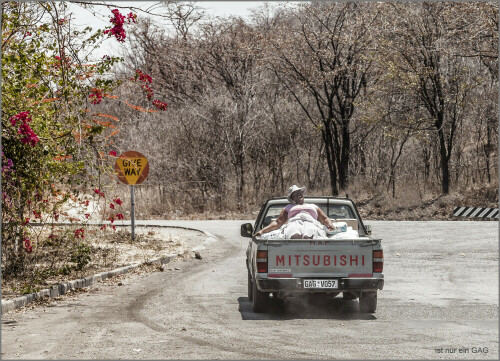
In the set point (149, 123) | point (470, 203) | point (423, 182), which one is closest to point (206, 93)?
point (149, 123)

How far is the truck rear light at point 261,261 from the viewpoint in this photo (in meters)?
10.1

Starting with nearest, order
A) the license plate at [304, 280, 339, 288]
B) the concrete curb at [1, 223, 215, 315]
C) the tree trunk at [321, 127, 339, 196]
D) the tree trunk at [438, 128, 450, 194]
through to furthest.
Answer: the license plate at [304, 280, 339, 288] → the concrete curb at [1, 223, 215, 315] → the tree trunk at [438, 128, 450, 194] → the tree trunk at [321, 127, 339, 196]

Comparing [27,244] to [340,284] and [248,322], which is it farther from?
[340,284]

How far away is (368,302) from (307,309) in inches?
37.7

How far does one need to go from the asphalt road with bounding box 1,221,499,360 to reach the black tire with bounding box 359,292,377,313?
0.11 m

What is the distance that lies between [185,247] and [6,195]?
844cm

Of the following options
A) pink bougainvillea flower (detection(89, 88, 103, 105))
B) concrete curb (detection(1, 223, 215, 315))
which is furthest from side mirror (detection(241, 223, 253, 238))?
pink bougainvillea flower (detection(89, 88, 103, 105))

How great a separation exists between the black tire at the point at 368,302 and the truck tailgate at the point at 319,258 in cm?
39

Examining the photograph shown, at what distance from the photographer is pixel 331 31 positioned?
125 ft

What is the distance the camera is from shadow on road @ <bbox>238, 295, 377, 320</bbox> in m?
10.2

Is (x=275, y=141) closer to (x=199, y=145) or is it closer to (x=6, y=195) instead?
(x=199, y=145)

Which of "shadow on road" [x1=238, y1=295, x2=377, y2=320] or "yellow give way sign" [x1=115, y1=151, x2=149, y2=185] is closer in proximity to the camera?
"shadow on road" [x1=238, y1=295, x2=377, y2=320]

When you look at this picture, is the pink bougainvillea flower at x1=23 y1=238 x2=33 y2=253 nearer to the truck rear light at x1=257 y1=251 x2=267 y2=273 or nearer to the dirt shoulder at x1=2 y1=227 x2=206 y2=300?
the dirt shoulder at x1=2 y1=227 x2=206 y2=300

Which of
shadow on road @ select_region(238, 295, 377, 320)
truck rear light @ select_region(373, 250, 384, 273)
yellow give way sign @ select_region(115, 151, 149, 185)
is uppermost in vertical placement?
yellow give way sign @ select_region(115, 151, 149, 185)
